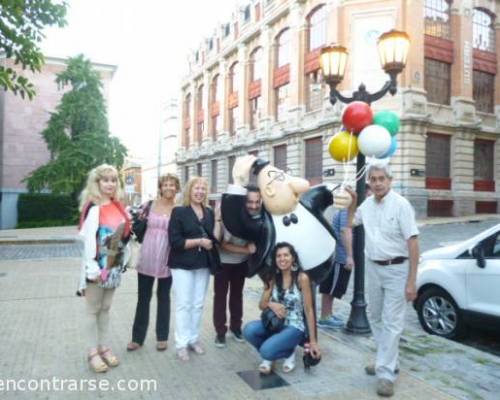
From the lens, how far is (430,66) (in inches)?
1004

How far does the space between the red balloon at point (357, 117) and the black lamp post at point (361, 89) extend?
613 millimetres

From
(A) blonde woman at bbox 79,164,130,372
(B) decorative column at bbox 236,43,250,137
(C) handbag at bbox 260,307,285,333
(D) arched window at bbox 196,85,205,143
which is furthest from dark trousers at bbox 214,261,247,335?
(D) arched window at bbox 196,85,205,143

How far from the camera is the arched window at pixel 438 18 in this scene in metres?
25.4

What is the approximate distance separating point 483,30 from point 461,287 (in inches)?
1081

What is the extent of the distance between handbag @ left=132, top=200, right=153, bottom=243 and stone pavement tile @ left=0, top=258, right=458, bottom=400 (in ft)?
3.88

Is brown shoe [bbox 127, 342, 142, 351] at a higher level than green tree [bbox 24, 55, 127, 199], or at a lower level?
lower

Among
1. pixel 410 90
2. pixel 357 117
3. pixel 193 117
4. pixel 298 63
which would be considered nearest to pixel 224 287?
pixel 357 117

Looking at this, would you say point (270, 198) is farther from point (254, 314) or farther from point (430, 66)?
point (430, 66)

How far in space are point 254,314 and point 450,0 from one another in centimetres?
2554

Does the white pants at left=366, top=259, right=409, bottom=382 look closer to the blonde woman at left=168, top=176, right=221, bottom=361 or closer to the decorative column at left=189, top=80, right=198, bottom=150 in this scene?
the blonde woman at left=168, top=176, right=221, bottom=361

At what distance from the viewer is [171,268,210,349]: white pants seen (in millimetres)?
4559

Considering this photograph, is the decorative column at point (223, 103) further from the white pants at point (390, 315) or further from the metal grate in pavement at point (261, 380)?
the white pants at point (390, 315)

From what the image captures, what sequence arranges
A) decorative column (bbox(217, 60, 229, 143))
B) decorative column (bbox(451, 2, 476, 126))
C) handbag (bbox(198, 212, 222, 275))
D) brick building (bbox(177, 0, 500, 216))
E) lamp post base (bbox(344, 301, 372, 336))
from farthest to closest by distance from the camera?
decorative column (bbox(217, 60, 229, 143)) → decorative column (bbox(451, 2, 476, 126)) → brick building (bbox(177, 0, 500, 216)) → lamp post base (bbox(344, 301, 372, 336)) → handbag (bbox(198, 212, 222, 275))

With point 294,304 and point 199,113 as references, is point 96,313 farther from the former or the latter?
point 199,113
